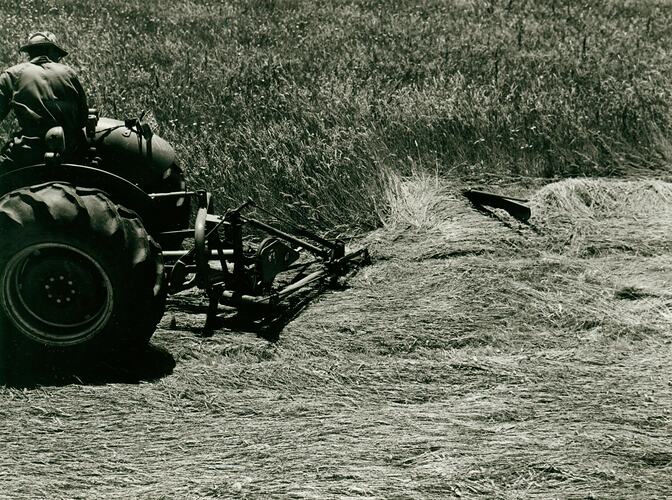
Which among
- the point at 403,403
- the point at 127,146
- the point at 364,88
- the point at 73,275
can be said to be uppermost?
the point at 364,88

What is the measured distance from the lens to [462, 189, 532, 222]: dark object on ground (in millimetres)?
7266

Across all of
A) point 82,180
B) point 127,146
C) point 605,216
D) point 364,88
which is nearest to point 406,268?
point 605,216

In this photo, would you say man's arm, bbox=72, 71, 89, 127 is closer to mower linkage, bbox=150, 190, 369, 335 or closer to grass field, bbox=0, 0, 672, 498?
mower linkage, bbox=150, 190, 369, 335

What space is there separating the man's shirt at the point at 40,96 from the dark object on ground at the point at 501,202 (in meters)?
3.43

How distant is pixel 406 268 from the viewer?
6.62 metres

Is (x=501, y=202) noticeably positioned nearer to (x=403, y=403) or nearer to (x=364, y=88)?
(x=364, y=88)

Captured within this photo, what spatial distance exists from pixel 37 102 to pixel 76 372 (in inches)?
56.2

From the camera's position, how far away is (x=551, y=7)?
14.0 meters

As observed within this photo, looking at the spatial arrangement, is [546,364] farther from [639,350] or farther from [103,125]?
[103,125]

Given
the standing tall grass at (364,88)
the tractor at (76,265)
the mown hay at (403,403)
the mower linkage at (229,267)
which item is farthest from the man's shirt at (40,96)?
the standing tall grass at (364,88)

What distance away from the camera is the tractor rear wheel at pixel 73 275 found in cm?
465

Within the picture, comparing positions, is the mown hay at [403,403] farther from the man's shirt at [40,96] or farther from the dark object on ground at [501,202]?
the man's shirt at [40,96]

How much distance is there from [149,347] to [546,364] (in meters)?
2.14

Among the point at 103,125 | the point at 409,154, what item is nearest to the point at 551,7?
the point at 409,154
